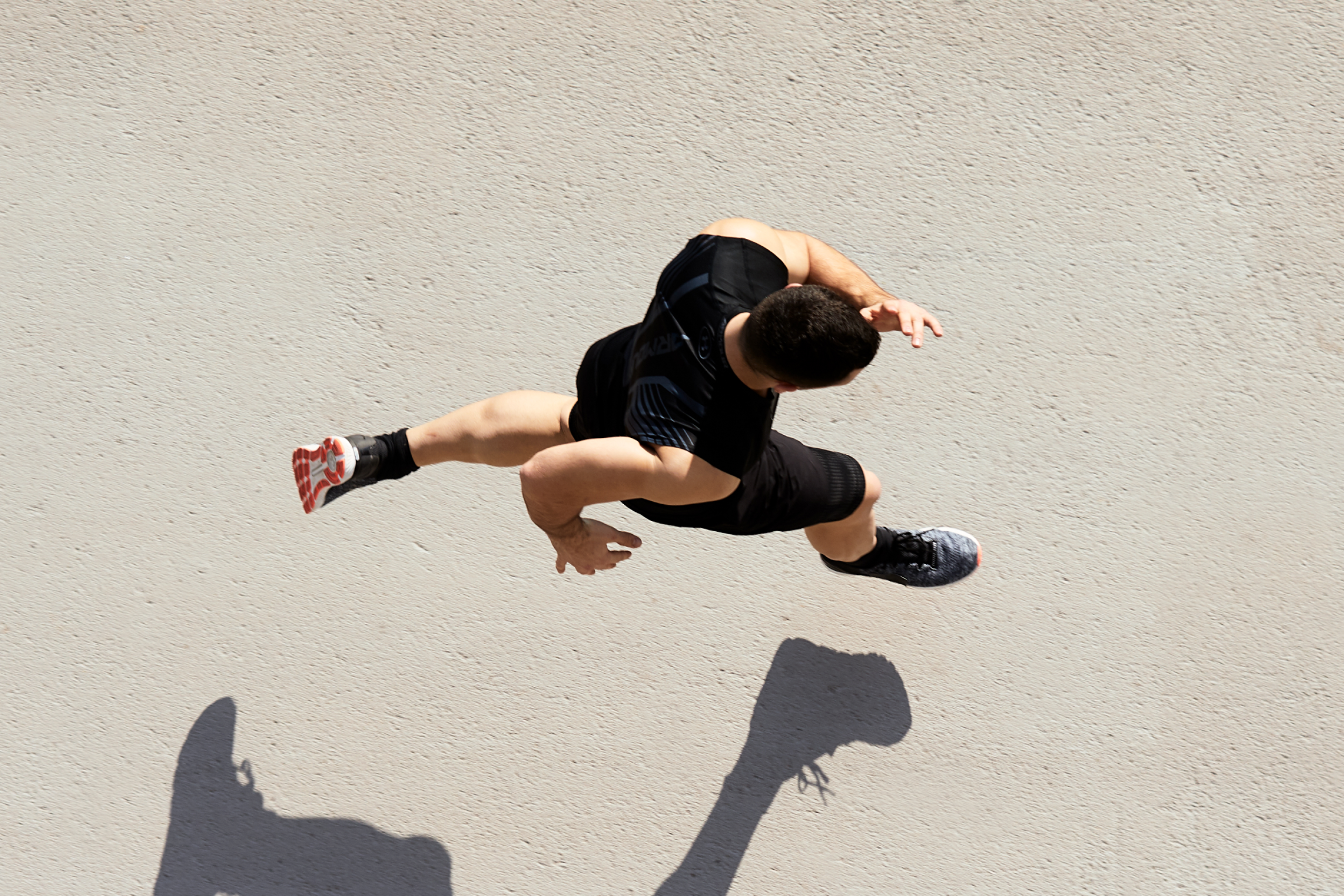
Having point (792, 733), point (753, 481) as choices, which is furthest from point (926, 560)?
point (753, 481)

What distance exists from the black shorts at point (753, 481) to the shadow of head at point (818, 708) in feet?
2.53

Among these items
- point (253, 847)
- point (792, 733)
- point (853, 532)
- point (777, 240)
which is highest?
point (777, 240)

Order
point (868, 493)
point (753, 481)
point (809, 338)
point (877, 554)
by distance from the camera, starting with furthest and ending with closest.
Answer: point (877, 554), point (868, 493), point (753, 481), point (809, 338)

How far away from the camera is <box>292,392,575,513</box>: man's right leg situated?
Result: 119 inches

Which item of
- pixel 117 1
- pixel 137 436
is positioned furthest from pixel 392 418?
pixel 117 1

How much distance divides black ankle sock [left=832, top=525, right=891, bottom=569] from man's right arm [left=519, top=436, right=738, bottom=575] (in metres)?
1.04

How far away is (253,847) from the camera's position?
3551mm

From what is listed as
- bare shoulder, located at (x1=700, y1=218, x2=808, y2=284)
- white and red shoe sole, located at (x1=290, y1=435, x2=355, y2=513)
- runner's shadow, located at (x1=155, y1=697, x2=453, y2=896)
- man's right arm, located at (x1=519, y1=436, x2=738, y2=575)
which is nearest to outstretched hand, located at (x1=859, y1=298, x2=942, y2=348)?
bare shoulder, located at (x1=700, y1=218, x2=808, y2=284)

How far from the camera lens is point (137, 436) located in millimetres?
3705

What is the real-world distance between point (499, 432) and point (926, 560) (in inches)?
57.2

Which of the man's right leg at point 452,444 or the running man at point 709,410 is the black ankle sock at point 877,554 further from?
the man's right leg at point 452,444

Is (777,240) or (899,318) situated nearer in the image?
(899,318)

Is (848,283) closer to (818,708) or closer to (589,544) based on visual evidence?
(589,544)

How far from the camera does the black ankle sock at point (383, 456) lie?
10.4 ft
